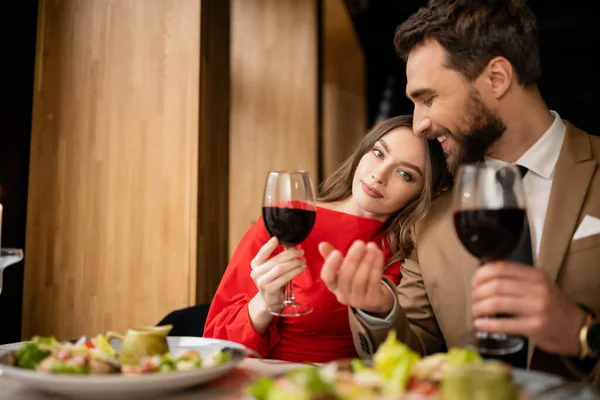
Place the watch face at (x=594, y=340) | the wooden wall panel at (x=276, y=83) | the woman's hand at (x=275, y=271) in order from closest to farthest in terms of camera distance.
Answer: the watch face at (x=594, y=340) < the woman's hand at (x=275, y=271) < the wooden wall panel at (x=276, y=83)

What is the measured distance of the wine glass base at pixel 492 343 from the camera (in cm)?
99

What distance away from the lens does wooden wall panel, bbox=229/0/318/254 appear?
4.61 metres

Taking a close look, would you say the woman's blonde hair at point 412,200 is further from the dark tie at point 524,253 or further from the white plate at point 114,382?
the white plate at point 114,382

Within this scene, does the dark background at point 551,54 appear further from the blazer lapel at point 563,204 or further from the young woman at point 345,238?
the blazer lapel at point 563,204

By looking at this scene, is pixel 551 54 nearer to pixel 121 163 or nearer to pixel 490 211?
pixel 121 163

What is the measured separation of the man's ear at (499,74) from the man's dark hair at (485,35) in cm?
1

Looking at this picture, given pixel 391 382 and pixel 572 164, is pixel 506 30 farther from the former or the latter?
pixel 391 382

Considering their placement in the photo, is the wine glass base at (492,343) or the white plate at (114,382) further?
the wine glass base at (492,343)

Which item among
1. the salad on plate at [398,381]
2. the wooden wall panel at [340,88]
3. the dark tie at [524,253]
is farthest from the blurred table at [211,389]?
the wooden wall panel at [340,88]

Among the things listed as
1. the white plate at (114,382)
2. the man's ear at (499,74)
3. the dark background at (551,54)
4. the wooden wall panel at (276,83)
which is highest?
the dark background at (551,54)

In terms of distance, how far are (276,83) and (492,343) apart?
3.88 m

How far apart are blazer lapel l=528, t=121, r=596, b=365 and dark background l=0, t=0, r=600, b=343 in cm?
201

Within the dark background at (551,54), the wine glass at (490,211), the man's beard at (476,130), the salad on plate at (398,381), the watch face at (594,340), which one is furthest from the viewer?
the dark background at (551,54)

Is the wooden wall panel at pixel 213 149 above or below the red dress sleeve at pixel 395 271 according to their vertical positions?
above
